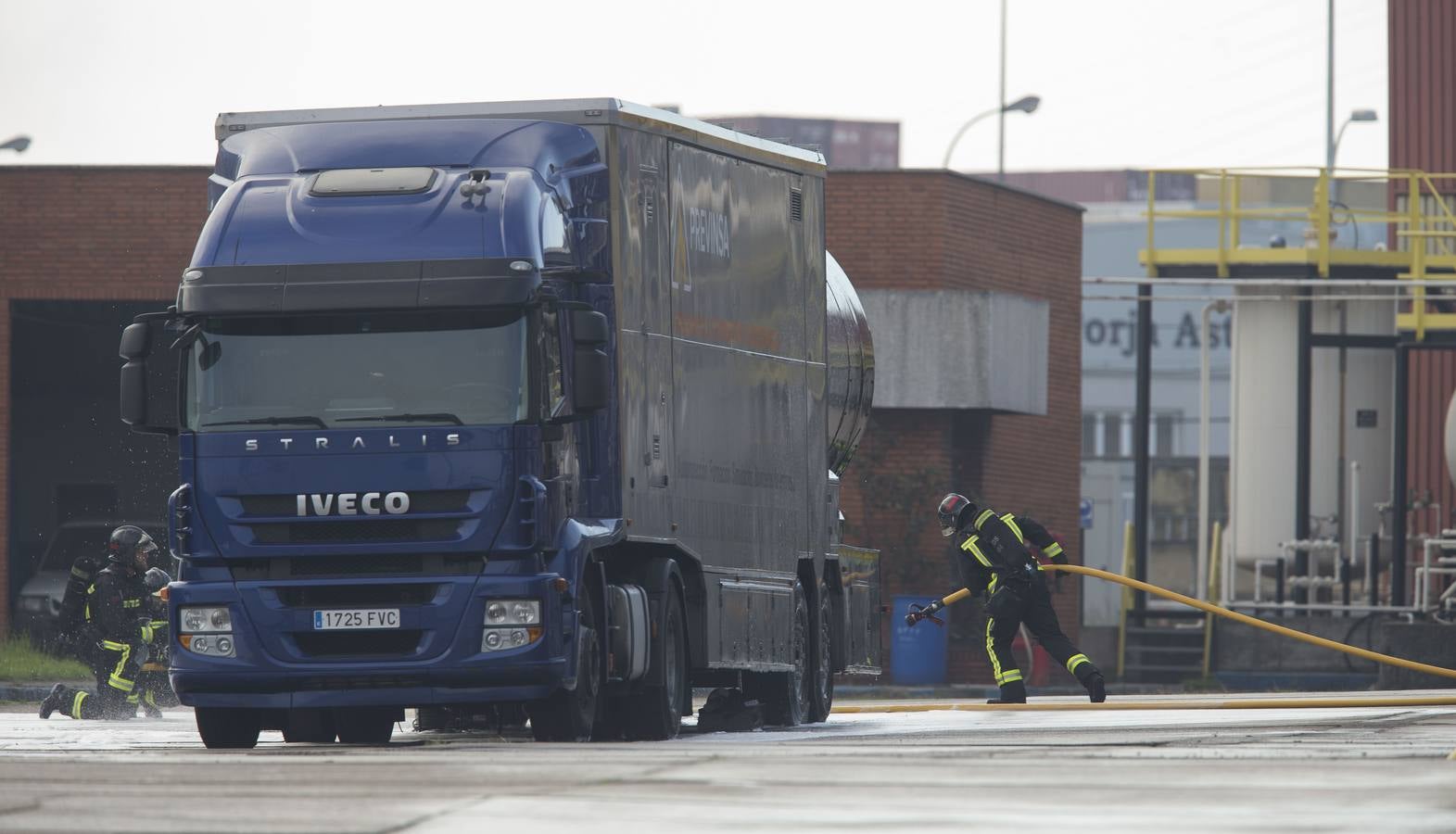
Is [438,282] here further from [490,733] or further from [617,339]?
[490,733]

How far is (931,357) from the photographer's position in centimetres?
3559

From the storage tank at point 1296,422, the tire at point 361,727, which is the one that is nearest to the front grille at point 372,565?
the tire at point 361,727

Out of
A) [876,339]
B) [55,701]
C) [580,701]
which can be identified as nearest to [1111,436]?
[876,339]

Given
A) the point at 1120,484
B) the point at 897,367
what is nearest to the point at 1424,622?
the point at 897,367

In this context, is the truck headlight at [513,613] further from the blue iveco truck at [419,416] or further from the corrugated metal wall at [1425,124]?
the corrugated metal wall at [1425,124]

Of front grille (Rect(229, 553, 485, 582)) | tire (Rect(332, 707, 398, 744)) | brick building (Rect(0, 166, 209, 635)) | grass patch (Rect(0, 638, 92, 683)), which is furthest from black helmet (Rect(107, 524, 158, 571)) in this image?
brick building (Rect(0, 166, 209, 635))

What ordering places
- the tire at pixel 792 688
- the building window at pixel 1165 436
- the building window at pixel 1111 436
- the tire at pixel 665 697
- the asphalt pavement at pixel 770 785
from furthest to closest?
the building window at pixel 1111 436 < the building window at pixel 1165 436 < the tire at pixel 792 688 < the tire at pixel 665 697 < the asphalt pavement at pixel 770 785

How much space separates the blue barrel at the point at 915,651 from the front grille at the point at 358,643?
21.3 metres

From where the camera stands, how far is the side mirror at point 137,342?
1391 centimetres

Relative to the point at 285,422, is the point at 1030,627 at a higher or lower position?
lower

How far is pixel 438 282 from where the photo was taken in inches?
540

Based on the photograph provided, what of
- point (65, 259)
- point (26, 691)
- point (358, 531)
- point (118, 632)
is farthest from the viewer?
point (65, 259)

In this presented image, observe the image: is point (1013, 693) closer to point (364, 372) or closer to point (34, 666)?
point (364, 372)

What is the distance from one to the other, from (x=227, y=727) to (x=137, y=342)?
90.0 inches
